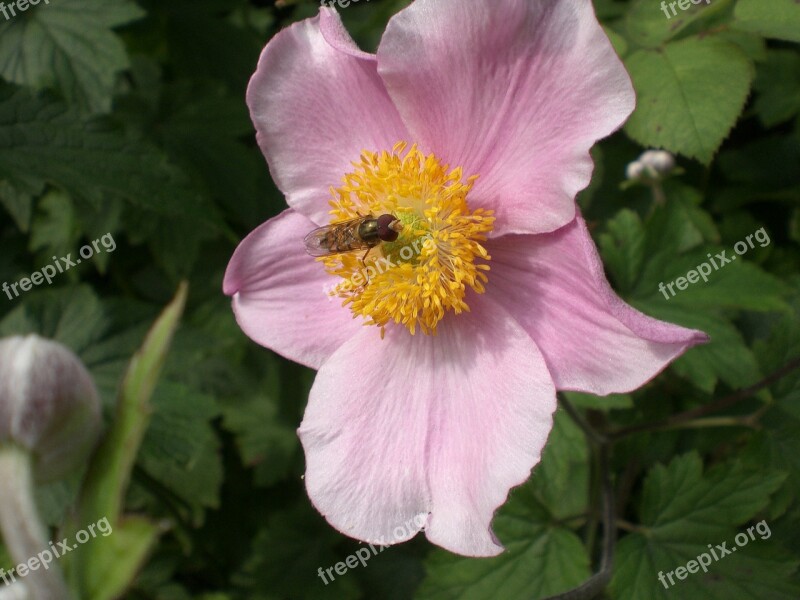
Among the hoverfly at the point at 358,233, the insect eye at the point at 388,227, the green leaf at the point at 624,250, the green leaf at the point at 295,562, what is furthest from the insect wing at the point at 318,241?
the green leaf at the point at 295,562

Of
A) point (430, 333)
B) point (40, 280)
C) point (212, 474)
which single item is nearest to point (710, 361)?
point (430, 333)

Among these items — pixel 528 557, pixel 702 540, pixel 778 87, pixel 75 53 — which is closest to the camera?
pixel 702 540

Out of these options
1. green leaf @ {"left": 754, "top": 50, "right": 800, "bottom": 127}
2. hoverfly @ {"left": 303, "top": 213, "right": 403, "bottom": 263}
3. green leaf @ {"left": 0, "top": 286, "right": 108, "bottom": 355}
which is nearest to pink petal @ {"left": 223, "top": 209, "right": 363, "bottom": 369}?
hoverfly @ {"left": 303, "top": 213, "right": 403, "bottom": 263}

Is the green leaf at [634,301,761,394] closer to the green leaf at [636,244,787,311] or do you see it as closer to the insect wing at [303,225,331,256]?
the green leaf at [636,244,787,311]

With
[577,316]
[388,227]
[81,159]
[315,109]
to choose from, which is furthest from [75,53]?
[577,316]

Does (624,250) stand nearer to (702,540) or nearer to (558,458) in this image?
(558,458)

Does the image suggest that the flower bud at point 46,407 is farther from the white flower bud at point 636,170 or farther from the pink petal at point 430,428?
the white flower bud at point 636,170

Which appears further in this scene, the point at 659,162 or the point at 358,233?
the point at 659,162
